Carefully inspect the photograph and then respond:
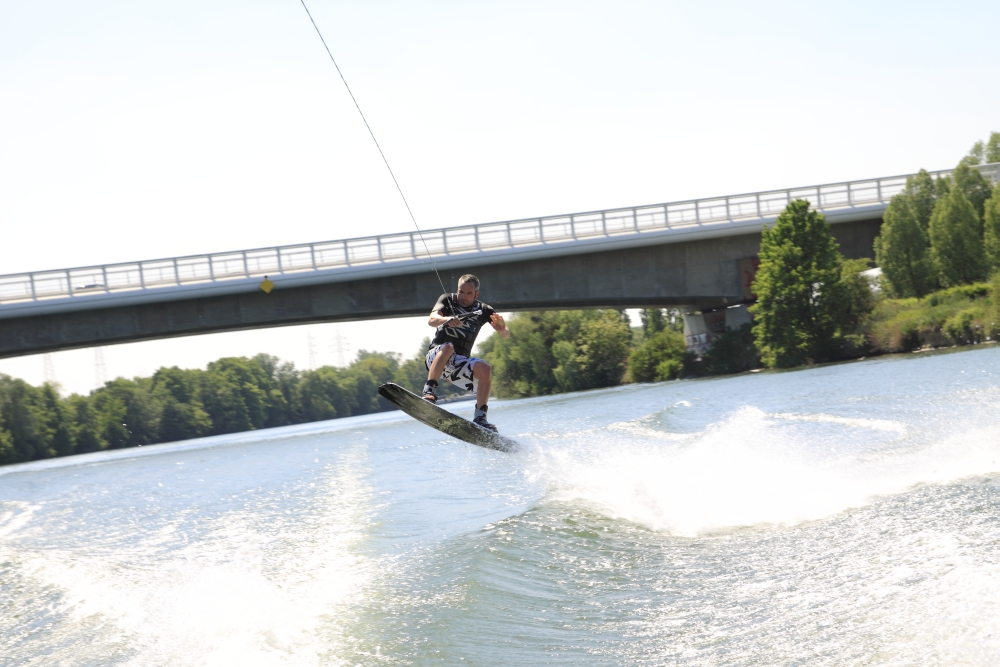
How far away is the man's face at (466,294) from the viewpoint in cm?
1034

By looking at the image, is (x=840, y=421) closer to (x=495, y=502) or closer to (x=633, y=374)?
(x=495, y=502)

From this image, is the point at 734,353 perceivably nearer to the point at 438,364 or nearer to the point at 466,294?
the point at 466,294

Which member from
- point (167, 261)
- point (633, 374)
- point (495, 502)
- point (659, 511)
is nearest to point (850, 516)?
point (659, 511)

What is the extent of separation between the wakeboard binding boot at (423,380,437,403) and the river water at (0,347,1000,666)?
51.1 inches

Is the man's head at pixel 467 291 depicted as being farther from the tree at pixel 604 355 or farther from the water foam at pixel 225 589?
the tree at pixel 604 355

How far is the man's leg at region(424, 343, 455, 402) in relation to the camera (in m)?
10.3

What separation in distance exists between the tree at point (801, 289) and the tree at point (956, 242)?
4302 mm

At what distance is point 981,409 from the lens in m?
12.0

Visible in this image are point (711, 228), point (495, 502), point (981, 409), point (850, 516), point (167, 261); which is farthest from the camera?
point (711, 228)

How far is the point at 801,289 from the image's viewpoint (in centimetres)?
3819

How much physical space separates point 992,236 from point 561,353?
28808 millimetres

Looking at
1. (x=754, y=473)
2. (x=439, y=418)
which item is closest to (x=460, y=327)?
(x=439, y=418)

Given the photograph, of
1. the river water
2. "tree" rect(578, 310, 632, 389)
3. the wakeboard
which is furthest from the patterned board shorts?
"tree" rect(578, 310, 632, 389)

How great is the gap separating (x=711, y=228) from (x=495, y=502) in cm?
3109
